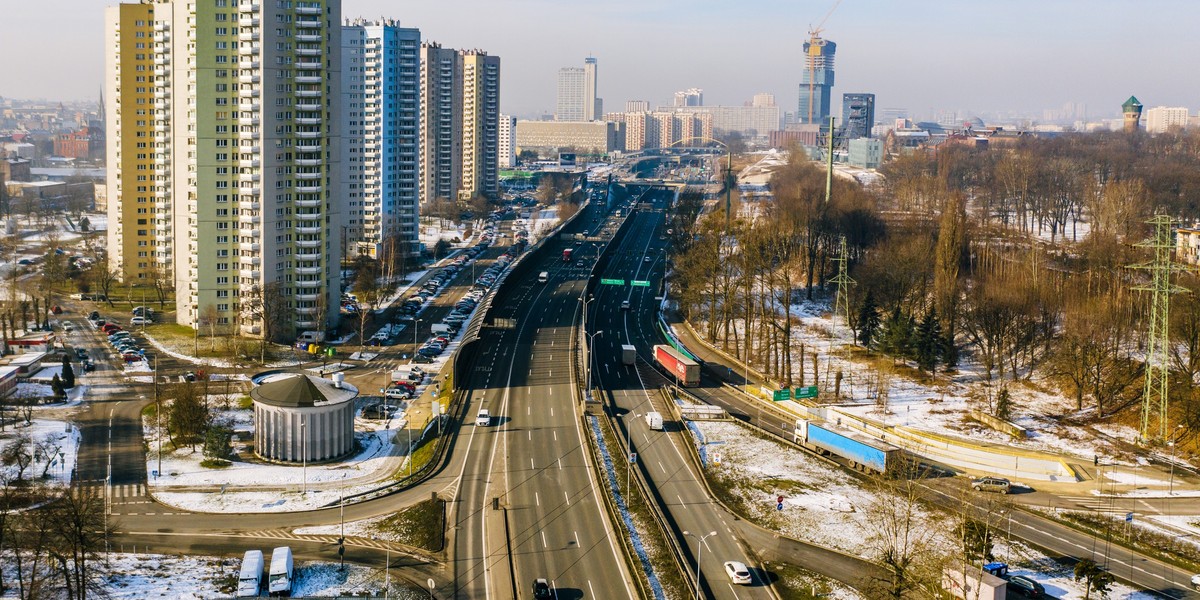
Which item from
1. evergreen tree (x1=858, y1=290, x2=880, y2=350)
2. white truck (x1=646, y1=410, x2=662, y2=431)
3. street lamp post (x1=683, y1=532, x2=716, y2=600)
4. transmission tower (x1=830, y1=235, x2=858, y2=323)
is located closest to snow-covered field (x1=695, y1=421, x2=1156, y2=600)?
white truck (x1=646, y1=410, x2=662, y2=431)

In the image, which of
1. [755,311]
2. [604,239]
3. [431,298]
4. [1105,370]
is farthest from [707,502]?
[604,239]

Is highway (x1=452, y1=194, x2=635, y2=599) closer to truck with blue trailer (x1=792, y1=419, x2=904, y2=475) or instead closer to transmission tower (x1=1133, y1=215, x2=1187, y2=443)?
truck with blue trailer (x1=792, y1=419, x2=904, y2=475)

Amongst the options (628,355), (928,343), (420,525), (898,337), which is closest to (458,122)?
(628,355)

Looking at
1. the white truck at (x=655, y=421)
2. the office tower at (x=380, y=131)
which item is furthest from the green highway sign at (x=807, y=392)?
the office tower at (x=380, y=131)

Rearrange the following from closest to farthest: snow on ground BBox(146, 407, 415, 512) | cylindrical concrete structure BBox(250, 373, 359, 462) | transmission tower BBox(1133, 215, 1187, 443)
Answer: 1. snow on ground BBox(146, 407, 415, 512)
2. cylindrical concrete structure BBox(250, 373, 359, 462)
3. transmission tower BBox(1133, 215, 1187, 443)

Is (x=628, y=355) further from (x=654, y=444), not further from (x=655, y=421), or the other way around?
(x=654, y=444)

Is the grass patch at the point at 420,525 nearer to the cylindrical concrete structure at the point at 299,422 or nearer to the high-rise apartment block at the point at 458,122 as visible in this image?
the cylindrical concrete structure at the point at 299,422

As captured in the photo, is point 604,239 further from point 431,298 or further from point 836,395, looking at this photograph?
point 836,395
